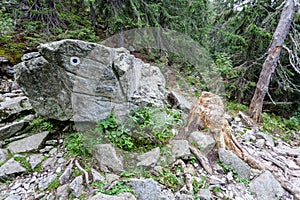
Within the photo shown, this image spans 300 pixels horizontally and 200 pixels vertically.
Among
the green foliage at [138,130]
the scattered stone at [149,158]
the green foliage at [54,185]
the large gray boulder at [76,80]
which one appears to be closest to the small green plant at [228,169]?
the green foliage at [138,130]

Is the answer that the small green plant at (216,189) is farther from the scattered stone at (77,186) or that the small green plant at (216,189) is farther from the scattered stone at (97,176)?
the scattered stone at (77,186)

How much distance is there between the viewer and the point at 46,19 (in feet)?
18.5

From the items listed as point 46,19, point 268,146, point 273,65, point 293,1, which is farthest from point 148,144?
Result: point 293,1

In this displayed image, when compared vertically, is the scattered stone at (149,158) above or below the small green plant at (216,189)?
above

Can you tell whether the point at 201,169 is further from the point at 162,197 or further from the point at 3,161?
the point at 3,161

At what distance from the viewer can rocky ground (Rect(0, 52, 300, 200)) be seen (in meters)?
2.34

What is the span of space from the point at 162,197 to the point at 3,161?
2573 millimetres

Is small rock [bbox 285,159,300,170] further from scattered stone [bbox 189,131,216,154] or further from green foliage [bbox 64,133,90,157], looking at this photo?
green foliage [bbox 64,133,90,157]

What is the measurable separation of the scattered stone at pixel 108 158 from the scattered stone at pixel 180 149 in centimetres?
97

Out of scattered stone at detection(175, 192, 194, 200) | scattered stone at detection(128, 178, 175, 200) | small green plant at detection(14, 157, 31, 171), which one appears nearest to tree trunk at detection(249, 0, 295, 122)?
scattered stone at detection(175, 192, 194, 200)

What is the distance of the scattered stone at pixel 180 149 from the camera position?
9.90ft

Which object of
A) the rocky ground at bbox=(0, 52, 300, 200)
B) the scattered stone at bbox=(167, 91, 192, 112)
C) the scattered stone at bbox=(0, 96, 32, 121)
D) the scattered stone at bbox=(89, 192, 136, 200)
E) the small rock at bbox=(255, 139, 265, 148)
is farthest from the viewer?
the scattered stone at bbox=(167, 91, 192, 112)

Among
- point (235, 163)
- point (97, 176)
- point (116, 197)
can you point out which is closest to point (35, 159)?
point (97, 176)

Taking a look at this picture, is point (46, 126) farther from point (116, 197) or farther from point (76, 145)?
point (116, 197)
